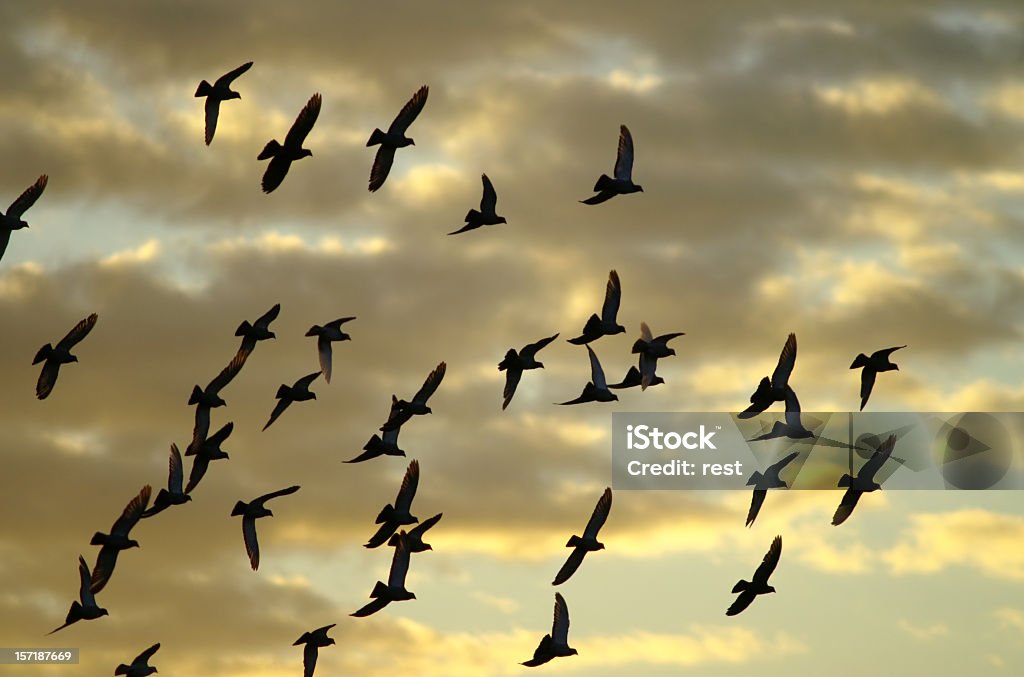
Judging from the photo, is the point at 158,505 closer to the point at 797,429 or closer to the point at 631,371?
the point at 631,371

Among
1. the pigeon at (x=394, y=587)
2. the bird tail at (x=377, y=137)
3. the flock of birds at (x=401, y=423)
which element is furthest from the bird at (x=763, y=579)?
the bird tail at (x=377, y=137)

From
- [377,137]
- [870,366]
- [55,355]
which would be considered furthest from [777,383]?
[55,355]

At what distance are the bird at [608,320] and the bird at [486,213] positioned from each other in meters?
4.59

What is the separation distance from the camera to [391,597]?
74688mm

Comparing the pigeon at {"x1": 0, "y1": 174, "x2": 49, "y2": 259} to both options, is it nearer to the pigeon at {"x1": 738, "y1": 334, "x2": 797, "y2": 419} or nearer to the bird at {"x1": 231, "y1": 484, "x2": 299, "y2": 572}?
the bird at {"x1": 231, "y1": 484, "x2": 299, "y2": 572}

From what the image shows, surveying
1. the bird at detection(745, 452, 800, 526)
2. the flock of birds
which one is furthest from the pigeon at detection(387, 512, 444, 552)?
the bird at detection(745, 452, 800, 526)

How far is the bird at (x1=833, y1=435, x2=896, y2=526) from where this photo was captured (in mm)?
79250

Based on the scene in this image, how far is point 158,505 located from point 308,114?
1476 centimetres

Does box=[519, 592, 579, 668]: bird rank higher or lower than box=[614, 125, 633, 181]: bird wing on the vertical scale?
lower

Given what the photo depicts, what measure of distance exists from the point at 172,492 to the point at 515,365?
41.9 feet

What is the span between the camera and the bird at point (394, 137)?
70312 mm

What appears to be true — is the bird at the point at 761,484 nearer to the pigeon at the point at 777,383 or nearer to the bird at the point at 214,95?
the pigeon at the point at 777,383

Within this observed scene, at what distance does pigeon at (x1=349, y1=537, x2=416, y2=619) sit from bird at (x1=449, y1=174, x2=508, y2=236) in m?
11.8

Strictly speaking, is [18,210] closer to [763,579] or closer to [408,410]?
[408,410]
